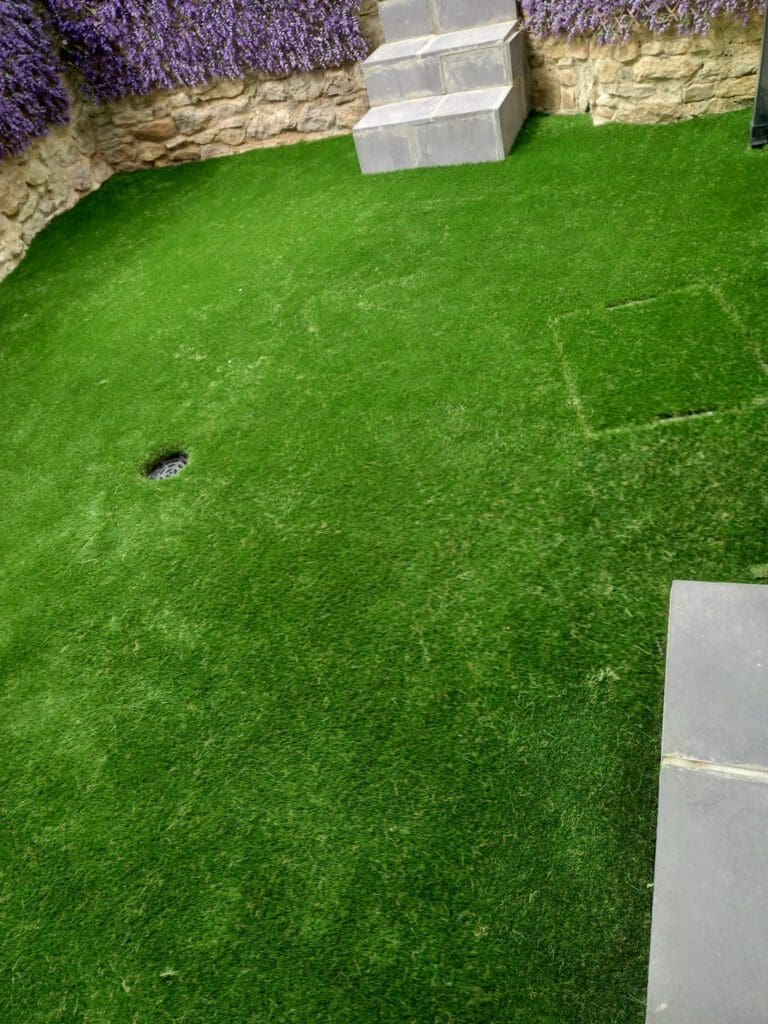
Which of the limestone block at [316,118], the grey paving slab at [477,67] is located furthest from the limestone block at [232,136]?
the grey paving slab at [477,67]

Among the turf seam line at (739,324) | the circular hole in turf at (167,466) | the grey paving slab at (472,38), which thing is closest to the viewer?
the turf seam line at (739,324)

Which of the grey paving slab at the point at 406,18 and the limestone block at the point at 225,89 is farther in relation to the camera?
the limestone block at the point at 225,89

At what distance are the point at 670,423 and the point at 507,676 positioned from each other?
104 centimetres

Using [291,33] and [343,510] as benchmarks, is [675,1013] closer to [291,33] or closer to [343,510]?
[343,510]

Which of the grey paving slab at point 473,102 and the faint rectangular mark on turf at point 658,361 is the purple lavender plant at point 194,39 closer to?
the grey paving slab at point 473,102

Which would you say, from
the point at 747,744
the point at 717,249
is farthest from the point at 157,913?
the point at 717,249

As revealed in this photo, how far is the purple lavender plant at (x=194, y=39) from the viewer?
4.55m

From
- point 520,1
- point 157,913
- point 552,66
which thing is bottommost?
point 157,913

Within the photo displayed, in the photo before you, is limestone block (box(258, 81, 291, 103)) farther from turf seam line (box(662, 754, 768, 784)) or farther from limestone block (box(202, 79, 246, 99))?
turf seam line (box(662, 754, 768, 784))

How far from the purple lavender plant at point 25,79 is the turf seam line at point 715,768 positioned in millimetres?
5223

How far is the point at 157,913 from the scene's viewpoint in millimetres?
1628

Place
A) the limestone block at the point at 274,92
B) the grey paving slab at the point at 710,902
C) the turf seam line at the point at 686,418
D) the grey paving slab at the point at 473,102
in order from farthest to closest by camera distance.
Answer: the limestone block at the point at 274,92
the grey paving slab at the point at 473,102
the turf seam line at the point at 686,418
the grey paving slab at the point at 710,902

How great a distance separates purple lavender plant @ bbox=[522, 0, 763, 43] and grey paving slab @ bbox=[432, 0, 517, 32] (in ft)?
0.40

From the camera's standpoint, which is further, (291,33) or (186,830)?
(291,33)
